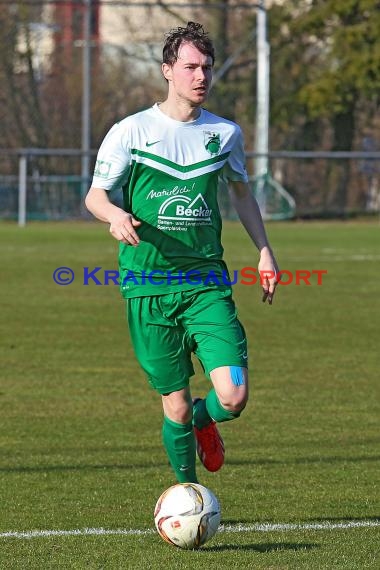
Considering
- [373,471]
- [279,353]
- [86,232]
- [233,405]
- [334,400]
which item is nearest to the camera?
[233,405]

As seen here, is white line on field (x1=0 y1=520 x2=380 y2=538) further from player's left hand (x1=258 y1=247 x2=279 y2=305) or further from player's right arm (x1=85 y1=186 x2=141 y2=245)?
player's right arm (x1=85 y1=186 x2=141 y2=245)

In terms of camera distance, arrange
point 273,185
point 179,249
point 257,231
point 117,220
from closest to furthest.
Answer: point 117,220 < point 179,249 < point 257,231 < point 273,185

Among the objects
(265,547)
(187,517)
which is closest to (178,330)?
(187,517)

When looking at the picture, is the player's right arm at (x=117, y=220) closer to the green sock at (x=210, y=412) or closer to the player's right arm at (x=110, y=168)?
the player's right arm at (x=110, y=168)

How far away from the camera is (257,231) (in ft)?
19.0

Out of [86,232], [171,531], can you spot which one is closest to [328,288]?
[86,232]

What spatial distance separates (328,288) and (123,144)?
11.7 metres

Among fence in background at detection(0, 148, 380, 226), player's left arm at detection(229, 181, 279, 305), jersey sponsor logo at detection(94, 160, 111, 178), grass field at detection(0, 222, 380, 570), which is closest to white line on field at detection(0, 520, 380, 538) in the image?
grass field at detection(0, 222, 380, 570)

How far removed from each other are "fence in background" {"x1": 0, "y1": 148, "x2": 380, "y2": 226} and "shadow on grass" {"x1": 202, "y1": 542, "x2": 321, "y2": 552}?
2288 cm

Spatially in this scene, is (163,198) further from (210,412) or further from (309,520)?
(309,520)

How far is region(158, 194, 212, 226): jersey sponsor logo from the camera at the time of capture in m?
5.50

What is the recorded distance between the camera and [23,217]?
28156 millimetres

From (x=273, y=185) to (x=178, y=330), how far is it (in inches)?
932

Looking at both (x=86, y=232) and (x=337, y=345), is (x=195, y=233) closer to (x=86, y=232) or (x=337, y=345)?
(x=337, y=345)
